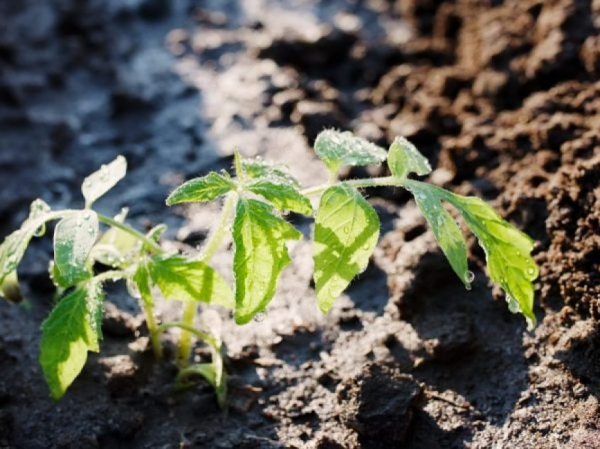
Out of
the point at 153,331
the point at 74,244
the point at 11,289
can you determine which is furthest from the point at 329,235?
the point at 11,289

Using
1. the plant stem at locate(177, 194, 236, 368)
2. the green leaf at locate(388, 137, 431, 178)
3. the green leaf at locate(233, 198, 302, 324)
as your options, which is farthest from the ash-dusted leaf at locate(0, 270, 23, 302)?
the green leaf at locate(388, 137, 431, 178)

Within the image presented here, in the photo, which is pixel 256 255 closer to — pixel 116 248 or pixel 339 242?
pixel 339 242

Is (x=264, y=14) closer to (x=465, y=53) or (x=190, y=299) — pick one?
(x=465, y=53)

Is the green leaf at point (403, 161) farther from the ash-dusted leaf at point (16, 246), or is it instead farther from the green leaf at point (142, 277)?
the ash-dusted leaf at point (16, 246)

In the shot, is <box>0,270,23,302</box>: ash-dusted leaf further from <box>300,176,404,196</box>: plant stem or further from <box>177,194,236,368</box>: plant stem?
<box>300,176,404,196</box>: plant stem

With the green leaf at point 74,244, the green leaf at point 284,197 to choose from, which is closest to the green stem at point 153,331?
the green leaf at point 74,244

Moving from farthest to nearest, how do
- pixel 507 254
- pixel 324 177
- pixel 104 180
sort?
pixel 324 177, pixel 104 180, pixel 507 254
